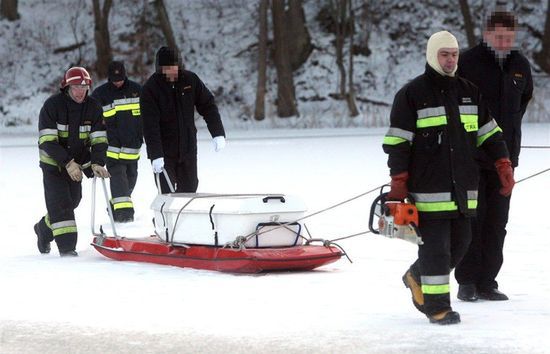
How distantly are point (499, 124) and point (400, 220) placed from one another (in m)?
1.21

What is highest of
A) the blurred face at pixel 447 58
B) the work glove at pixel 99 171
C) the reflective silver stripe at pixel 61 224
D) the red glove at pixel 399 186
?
the blurred face at pixel 447 58

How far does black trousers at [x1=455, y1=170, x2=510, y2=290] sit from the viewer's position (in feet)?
23.5

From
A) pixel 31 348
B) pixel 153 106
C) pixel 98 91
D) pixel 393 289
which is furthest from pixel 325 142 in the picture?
pixel 31 348

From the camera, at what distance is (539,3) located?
38906mm

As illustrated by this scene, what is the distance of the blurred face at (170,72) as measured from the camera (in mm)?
9531

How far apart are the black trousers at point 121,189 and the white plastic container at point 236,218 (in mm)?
3203

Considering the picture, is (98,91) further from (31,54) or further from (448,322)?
(31,54)

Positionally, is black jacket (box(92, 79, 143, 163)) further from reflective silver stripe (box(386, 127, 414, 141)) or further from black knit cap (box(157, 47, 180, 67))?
reflective silver stripe (box(386, 127, 414, 141))

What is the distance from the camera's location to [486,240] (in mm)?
7250

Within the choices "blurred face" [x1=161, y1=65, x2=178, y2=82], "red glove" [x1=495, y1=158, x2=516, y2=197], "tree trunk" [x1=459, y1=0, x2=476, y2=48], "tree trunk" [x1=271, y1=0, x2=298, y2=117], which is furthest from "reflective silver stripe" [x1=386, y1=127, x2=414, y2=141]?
"tree trunk" [x1=459, y1=0, x2=476, y2=48]

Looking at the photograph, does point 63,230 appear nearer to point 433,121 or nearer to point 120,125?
point 120,125

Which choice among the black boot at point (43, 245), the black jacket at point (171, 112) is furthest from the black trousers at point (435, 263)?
the black boot at point (43, 245)

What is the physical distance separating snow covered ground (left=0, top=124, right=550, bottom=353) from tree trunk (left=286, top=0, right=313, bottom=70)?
2448 centimetres

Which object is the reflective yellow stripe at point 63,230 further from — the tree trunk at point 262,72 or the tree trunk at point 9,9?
the tree trunk at point 9,9
